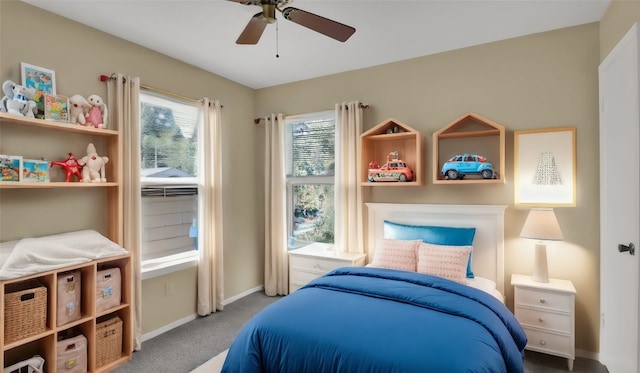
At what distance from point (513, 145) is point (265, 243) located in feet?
9.67

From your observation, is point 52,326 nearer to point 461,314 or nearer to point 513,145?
point 461,314

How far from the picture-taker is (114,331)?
8.16 ft

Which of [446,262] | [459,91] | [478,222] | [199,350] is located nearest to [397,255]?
[446,262]

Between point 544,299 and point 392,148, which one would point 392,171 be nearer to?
point 392,148

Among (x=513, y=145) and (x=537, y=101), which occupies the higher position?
(x=537, y=101)

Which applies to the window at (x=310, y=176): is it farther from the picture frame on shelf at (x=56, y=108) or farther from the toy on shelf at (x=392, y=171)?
the picture frame on shelf at (x=56, y=108)

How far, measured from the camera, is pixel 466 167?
2816 mm

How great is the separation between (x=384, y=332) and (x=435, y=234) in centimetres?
149

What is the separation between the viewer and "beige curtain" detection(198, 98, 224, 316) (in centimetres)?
340

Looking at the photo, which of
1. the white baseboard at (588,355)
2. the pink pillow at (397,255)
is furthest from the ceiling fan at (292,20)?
the white baseboard at (588,355)

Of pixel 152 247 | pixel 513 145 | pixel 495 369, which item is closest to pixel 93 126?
pixel 152 247

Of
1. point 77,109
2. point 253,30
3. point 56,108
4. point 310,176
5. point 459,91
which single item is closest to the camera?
point 253,30

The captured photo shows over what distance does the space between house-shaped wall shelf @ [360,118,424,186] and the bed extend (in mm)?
882

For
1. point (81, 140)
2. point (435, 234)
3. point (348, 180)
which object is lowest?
point (435, 234)
